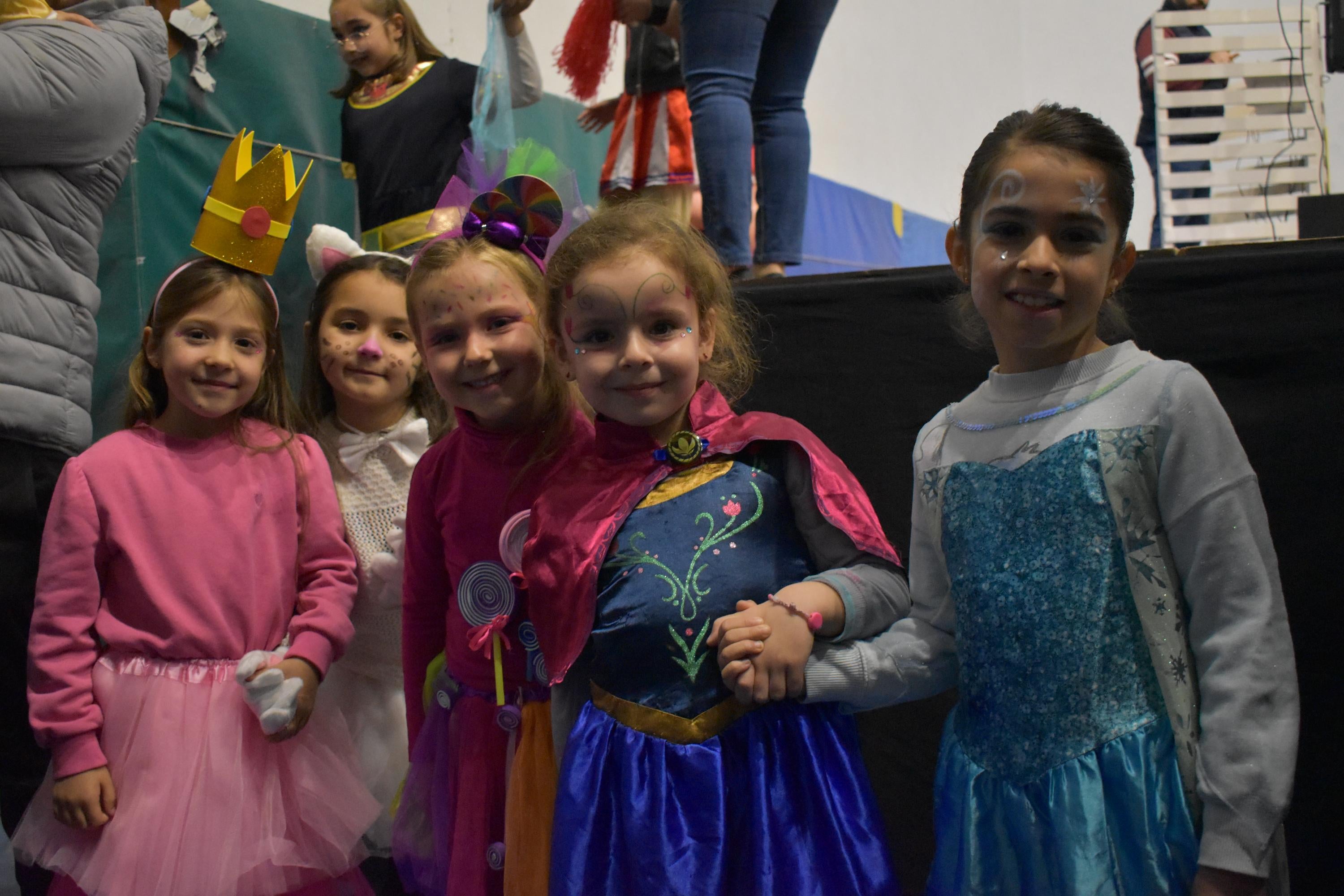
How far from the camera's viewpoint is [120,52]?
5.99 feet

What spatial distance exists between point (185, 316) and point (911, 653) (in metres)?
1.28

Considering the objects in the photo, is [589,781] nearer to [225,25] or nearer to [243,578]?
[243,578]

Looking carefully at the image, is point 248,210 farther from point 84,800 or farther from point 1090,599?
point 1090,599

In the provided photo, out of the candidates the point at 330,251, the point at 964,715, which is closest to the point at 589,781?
the point at 964,715

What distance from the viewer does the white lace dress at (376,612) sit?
6.34 feet

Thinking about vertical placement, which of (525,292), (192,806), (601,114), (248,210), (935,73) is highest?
(935,73)

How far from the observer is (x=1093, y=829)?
3.52ft

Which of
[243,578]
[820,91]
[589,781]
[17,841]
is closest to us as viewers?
[589,781]

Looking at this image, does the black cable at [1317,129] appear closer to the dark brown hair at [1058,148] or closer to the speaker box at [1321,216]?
the speaker box at [1321,216]

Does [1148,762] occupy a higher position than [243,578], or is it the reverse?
[243,578]

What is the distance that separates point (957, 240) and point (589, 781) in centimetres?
79

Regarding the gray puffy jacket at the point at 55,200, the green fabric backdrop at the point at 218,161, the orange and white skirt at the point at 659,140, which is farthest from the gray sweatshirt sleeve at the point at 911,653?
the green fabric backdrop at the point at 218,161

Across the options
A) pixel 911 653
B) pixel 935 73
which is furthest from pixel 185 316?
pixel 935 73

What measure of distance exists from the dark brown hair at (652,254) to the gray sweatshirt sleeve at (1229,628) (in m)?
0.58
